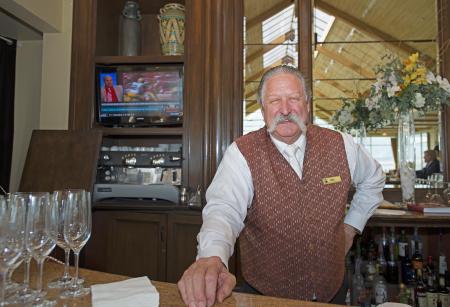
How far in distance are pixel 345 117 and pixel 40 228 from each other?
2.17 metres

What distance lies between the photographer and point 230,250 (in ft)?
3.45

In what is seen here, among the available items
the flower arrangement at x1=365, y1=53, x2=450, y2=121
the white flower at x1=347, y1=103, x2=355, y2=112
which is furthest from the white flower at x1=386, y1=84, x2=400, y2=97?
the white flower at x1=347, y1=103, x2=355, y2=112

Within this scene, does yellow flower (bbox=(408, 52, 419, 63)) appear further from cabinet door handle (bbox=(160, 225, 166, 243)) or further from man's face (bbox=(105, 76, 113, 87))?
man's face (bbox=(105, 76, 113, 87))

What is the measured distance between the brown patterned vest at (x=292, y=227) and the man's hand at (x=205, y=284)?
585 mm

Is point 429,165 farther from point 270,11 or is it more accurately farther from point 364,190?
point 270,11

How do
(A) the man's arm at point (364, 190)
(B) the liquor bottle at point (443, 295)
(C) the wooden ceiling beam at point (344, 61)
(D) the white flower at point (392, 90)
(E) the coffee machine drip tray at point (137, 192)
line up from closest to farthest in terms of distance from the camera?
1. (A) the man's arm at point (364, 190)
2. (B) the liquor bottle at point (443, 295)
3. (D) the white flower at point (392, 90)
4. (E) the coffee machine drip tray at point (137, 192)
5. (C) the wooden ceiling beam at point (344, 61)

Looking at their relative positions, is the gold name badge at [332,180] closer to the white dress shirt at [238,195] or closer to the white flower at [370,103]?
the white dress shirt at [238,195]

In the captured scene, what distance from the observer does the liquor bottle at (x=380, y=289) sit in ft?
6.96

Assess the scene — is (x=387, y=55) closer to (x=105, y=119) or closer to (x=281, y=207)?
(x=281, y=207)

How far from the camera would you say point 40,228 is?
0.78 meters

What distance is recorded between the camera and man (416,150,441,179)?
250cm

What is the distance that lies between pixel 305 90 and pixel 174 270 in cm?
138

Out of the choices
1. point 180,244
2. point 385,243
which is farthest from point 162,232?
point 385,243

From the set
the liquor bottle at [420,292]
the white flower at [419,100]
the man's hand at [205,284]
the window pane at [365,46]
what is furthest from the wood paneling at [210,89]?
the man's hand at [205,284]
